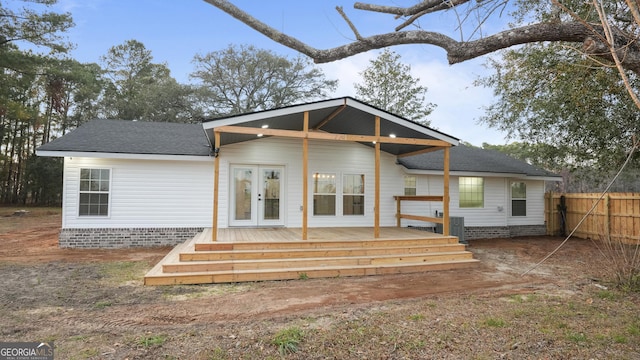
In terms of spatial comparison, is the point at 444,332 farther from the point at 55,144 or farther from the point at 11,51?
the point at 11,51

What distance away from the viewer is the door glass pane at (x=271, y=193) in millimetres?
9852

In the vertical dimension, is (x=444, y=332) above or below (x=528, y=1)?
below

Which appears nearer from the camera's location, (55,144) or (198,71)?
(55,144)

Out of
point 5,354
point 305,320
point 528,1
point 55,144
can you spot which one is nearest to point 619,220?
point 528,1

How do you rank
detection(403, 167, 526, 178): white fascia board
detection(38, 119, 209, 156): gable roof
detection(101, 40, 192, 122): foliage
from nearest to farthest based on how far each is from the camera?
1. detection(38, 119, 209, 156): gable roof
2. detection(403, 167, 526, 178): white fascia board
3. detection(101, 40, 192, 122): foliage

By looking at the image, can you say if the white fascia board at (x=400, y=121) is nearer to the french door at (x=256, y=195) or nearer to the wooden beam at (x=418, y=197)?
the wooden beam at (x=418, y=197)

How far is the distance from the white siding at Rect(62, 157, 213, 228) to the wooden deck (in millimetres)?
2381

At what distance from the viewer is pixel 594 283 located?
590 centimetres

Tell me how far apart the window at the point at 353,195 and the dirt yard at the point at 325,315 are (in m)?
4.08

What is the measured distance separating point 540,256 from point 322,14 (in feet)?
28.4

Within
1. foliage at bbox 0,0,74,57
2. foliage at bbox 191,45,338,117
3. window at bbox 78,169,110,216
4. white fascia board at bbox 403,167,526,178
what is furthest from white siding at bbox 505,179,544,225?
foliage at bbox 0,0,74,57

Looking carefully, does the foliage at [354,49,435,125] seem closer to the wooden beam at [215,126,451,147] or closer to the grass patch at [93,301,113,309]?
the wooden beam at [215,126,451,147]

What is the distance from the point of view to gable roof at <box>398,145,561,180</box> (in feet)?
37.0

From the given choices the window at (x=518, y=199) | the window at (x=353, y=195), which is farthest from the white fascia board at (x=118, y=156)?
the window at (x=518, y=199)
